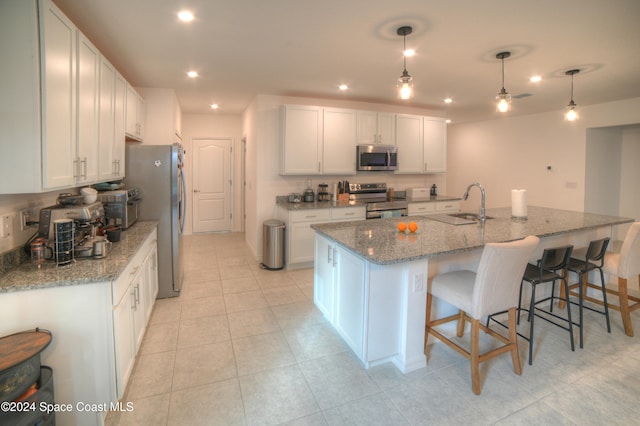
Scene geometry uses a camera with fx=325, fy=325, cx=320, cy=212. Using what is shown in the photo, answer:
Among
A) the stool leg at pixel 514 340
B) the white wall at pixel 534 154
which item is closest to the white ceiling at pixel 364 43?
the white wall at pixel 534 154

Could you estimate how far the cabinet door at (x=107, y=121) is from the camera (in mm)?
2574

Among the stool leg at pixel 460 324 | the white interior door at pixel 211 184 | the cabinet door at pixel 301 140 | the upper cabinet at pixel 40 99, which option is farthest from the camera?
the white interior door at pixel 211 184

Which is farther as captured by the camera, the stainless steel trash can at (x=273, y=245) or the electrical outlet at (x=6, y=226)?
the stainless steel trash can at (x=273, y=245)

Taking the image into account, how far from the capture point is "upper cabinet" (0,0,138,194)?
1.65 meters

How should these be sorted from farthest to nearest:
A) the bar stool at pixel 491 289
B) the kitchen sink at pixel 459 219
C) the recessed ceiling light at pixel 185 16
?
the kitchen sink at pixel 459 219
the recessed ceiling light at pixel 185 16
the bar stool at pixel 491 289

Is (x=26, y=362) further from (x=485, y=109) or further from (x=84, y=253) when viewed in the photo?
(x=485, y=109)

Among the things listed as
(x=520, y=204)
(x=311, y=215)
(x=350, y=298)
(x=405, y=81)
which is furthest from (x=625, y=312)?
(x=311, y=215)

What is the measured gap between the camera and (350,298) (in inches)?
98.3

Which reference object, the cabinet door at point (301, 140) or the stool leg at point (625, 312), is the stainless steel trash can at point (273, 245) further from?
the stool leg at point (625, 312)

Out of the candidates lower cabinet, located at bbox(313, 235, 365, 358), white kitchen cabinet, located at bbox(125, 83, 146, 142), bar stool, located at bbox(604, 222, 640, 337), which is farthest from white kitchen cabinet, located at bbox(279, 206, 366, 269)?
bar stool, located at bbox(604, 222, 640, 337)

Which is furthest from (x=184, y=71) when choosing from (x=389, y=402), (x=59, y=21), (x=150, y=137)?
(x=389, y=402)

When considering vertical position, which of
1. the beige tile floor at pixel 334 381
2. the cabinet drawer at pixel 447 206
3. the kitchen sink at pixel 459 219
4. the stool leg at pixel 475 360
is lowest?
the beige tile floor at pixel 334 381

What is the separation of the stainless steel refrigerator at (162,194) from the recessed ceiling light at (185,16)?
4.68ft

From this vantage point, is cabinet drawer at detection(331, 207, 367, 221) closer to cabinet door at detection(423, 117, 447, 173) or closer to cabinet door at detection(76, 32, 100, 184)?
cabinet door at detection(423, 117, 447, 173)
